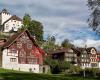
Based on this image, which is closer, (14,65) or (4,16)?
(14,65)

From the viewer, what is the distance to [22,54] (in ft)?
329

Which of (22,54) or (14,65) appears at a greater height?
(22,54)

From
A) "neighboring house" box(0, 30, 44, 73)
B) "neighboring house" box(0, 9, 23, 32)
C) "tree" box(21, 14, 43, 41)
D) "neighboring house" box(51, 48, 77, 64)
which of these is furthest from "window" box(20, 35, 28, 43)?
"neighboring house" box(0, 9, 23, 32)

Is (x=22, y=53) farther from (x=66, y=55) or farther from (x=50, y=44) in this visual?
(x=50, y=44)

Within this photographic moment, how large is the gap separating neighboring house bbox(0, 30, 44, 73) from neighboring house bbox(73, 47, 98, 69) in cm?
4289

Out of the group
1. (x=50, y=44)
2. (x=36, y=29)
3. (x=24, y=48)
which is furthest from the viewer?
(x=50, y=44)

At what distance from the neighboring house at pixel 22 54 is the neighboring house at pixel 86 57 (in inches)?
1688

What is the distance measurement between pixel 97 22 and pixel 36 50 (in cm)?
5540

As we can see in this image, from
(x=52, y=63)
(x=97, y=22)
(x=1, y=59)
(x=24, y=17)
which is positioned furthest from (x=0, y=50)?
(x=24, y=17)

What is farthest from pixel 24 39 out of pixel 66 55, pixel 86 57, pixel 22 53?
pixel 86 57

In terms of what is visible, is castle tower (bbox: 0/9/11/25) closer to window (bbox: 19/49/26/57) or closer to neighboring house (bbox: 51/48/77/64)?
neighboring house (bbox: 51/48/77/64)

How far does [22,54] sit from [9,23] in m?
70.6

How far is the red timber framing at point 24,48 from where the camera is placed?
97812mm

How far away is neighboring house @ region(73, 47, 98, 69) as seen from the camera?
147275mm
